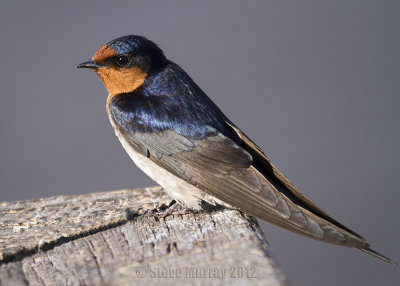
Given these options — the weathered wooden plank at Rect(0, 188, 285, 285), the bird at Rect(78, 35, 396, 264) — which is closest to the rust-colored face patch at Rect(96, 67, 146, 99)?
the bird at Rect(78, 35, 396, 264)

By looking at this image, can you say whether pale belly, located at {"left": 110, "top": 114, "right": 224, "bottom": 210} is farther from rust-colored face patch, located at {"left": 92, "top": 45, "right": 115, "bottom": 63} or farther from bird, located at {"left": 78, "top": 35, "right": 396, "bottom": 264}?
rust-colored face patch, located at {"left": 92, "top": 45, "right": 115, "bottom": 63}

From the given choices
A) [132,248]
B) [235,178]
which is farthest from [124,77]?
[132,248]

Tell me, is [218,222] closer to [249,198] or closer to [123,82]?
[249,198]

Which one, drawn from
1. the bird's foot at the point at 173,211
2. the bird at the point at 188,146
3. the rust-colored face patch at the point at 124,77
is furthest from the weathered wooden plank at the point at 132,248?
the rust-colored face patch at the point at 124,77

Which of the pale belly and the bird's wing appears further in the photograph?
the pale belly

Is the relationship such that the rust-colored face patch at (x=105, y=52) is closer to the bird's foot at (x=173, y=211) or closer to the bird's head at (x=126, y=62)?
the bird's head at (x=126, y=62)

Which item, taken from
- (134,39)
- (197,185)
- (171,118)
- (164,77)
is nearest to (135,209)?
(197,185)
